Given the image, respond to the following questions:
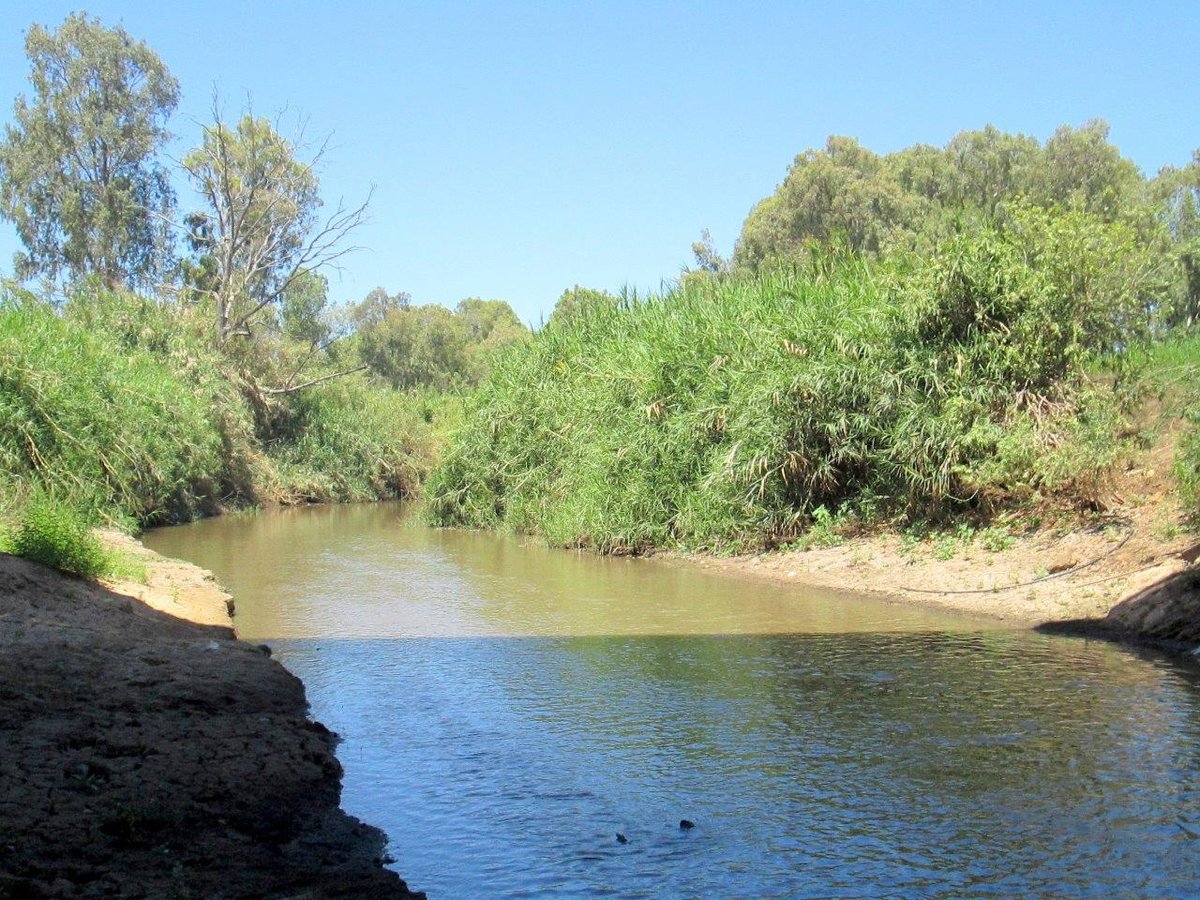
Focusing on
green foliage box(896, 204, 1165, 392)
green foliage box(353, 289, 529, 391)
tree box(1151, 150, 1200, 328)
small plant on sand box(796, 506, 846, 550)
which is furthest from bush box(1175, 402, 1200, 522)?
green foliage box(353, 289, 529, 391)

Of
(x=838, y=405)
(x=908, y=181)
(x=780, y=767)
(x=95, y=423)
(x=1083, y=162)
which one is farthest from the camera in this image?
(x=908, y=181)

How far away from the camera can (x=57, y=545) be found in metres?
9.60

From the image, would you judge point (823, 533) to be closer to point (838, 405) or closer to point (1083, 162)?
point (838, 405)

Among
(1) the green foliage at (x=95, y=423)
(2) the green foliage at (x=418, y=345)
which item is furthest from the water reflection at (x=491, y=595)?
(2) the green foliage at (x=418, y=345)

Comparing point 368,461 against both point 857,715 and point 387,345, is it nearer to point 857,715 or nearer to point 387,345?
point 857,715

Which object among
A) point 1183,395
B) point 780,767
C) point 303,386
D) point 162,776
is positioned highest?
point 303,386

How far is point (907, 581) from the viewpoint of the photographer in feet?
40.4

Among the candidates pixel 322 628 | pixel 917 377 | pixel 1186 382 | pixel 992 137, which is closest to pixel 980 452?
pixel 917 377

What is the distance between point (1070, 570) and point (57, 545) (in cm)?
937

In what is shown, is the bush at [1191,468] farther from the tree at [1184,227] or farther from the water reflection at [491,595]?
the tree at [1184,227]

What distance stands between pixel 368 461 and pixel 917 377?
21.8 metres

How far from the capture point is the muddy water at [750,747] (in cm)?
483

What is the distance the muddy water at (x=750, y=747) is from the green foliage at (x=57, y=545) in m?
1.51

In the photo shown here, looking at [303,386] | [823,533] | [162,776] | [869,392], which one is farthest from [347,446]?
[162,776]
